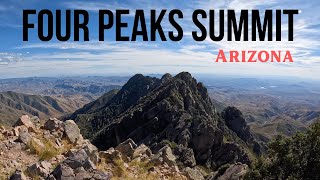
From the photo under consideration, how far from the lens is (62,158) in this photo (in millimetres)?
25312

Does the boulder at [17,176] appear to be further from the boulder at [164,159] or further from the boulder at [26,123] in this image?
the boulder at [164,159]

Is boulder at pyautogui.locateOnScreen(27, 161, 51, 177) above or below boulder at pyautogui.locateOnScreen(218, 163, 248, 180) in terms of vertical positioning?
above

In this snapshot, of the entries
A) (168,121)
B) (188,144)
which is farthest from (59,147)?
(168,121)

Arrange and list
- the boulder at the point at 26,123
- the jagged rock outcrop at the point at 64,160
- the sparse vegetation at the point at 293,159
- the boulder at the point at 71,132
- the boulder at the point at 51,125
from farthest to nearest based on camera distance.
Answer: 1. the sparse vegetation at the point at 293,159
2. the boulder at the point at 71,132
3. the boulder at the point at 51,125
4. the boulder at the point at 26,123
5. the jagged rock outcrop at the point at 64,160

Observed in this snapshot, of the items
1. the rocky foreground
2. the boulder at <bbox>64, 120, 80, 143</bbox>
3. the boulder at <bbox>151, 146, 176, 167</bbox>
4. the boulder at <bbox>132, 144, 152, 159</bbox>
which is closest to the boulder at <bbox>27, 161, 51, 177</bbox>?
the rocky foreground

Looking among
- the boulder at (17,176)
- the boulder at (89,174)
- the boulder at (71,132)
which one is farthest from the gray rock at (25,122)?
the boulder at (17,176)

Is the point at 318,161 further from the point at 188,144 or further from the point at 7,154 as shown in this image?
the point at 188,144

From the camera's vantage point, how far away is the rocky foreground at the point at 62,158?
21.5m

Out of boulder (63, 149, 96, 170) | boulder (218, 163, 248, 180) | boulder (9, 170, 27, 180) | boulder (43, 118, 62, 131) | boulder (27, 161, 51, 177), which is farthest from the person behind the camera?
boulder (218, 163, 248, 180)

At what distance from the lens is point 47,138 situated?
29031mm

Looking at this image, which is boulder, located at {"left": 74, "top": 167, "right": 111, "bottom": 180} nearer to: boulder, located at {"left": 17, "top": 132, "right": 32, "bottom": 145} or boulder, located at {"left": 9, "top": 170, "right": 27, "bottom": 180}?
boulder, located at {"left": 9, "top": 170, "right": 27, "bottom": 180}

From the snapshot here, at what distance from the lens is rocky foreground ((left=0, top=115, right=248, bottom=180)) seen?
21531 millimetres

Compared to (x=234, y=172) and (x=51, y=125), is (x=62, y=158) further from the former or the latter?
(x=234, y=172)

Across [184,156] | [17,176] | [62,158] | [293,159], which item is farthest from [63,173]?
[184,156]
